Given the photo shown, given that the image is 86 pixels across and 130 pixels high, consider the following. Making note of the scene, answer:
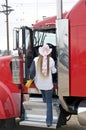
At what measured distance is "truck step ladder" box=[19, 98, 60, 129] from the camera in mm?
7461

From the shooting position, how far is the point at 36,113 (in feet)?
25.0

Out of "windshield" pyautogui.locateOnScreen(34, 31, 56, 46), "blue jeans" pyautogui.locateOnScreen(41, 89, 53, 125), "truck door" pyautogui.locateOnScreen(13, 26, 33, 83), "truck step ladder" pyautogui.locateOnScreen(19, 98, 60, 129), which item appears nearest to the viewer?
"blue jeans" pyautogui.locateOnScreen(41, 89, 53, 125)

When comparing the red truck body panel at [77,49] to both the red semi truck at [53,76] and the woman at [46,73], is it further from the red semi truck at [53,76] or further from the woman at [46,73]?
the woman at [46,73]

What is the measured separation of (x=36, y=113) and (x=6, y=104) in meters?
0.61

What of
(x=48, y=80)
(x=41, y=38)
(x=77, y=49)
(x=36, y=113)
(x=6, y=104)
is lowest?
(x=36, y=113)

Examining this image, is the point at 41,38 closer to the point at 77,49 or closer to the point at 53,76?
the point at 53,76

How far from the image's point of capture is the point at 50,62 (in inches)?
292

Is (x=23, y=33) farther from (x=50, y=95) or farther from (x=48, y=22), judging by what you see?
(x=50, y=95)

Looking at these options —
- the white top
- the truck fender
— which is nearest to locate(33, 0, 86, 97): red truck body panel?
the white top

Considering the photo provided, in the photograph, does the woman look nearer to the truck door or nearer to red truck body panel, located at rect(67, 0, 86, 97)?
the truck door

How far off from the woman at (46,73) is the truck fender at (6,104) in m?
0.67

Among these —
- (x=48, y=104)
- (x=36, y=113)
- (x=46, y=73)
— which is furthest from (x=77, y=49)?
(x=36, y=113)

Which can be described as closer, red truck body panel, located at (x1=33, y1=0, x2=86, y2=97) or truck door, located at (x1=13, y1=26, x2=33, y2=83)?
red truck body panel, located at (x1=33, y1=0, x2=86, y2=97)

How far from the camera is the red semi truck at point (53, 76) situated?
6957 millimetres
